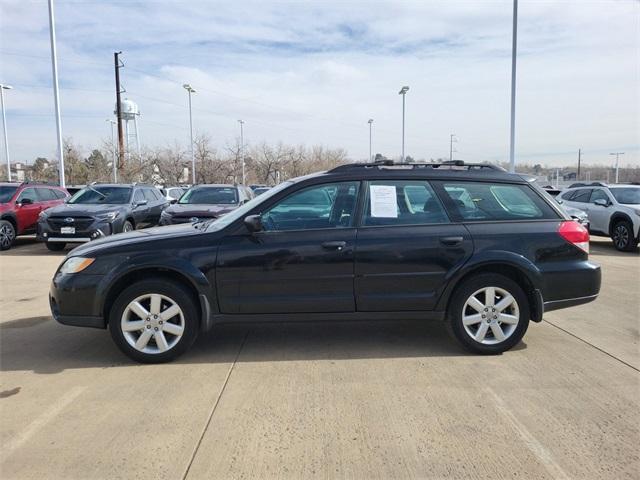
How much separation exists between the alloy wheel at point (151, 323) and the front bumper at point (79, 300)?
280mm

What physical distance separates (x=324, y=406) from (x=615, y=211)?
11.3 metres

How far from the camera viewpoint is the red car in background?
12148 mm

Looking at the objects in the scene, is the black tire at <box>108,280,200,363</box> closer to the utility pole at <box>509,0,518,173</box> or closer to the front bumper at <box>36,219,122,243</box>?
the front bumper at <box>36,219,122,243</box>

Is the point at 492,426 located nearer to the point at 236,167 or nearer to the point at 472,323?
the point at 472,323

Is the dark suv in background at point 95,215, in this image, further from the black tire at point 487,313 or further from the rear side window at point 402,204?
the black tire at point 487,313

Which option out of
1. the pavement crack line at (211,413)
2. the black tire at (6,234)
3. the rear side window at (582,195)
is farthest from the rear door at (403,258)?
the rear side window at (582,195)

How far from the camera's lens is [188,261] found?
14.6 ft

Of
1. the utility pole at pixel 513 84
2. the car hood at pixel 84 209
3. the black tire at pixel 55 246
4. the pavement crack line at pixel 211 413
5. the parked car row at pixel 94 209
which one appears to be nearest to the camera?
the pavement crack line at pixel 211 413

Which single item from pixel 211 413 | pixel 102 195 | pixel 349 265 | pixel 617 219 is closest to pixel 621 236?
pixel 617 219

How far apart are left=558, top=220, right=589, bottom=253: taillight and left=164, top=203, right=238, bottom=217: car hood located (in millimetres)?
7019

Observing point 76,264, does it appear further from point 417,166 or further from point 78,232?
point 78,232

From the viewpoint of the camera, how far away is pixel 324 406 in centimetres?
366

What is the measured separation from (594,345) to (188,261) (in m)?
4.01

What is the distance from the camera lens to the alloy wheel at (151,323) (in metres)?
4.44
